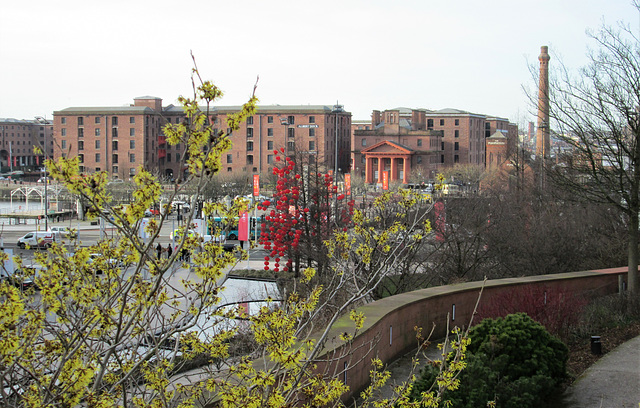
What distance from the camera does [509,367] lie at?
32.0 ft

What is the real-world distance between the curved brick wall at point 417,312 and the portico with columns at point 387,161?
271 feet

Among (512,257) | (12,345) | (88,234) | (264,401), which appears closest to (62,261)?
(12,345)

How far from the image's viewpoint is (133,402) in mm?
5223

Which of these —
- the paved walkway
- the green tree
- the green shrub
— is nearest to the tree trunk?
the paved walkway

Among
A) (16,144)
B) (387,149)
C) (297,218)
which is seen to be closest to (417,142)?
(387,149)

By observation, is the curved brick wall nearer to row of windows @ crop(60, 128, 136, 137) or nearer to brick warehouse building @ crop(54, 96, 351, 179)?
brick warehouse building @ crop(54, 96, 351, 179)

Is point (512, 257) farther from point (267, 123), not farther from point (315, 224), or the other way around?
point (267, 123)

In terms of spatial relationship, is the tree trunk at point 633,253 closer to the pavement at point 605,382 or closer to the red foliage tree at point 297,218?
the pavement at point 605,382

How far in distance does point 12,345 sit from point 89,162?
336 feet

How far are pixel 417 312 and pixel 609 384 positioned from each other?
11.1 feet

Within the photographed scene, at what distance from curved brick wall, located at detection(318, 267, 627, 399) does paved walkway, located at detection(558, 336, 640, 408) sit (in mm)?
2264

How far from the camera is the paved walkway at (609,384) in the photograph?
9.53 metres

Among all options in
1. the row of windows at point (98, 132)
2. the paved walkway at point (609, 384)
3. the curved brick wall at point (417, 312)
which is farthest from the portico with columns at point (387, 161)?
the paved walkway at point (609, 384)

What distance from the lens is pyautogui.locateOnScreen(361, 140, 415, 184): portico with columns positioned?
99188 mm
